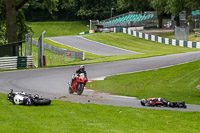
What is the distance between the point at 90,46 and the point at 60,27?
3871cm

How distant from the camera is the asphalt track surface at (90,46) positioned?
55.9m

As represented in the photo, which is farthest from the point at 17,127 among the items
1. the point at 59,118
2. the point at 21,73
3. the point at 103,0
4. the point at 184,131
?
the point at 103,0

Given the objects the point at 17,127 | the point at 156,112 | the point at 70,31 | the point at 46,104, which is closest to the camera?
the point at 17,127

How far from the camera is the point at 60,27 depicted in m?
99.4

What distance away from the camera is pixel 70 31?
97.2m

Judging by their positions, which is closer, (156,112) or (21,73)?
(156,112)

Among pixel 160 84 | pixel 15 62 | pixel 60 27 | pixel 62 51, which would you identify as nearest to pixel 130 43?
pixel 62 51

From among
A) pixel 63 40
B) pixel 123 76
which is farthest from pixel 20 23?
pixel 63 40

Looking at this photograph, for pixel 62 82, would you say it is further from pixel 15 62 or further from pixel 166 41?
pixel 166 41

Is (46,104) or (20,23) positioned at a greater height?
(20,23)

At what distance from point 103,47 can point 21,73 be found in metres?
33.6

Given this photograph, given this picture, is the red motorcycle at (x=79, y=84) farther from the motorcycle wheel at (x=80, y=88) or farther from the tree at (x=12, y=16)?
the tree at (x=12, y=16)

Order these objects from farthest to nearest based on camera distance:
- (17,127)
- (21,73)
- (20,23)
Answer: (20,23), (21,73), (17,127)

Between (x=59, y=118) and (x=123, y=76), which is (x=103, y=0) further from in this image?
(x=59, y=118)
